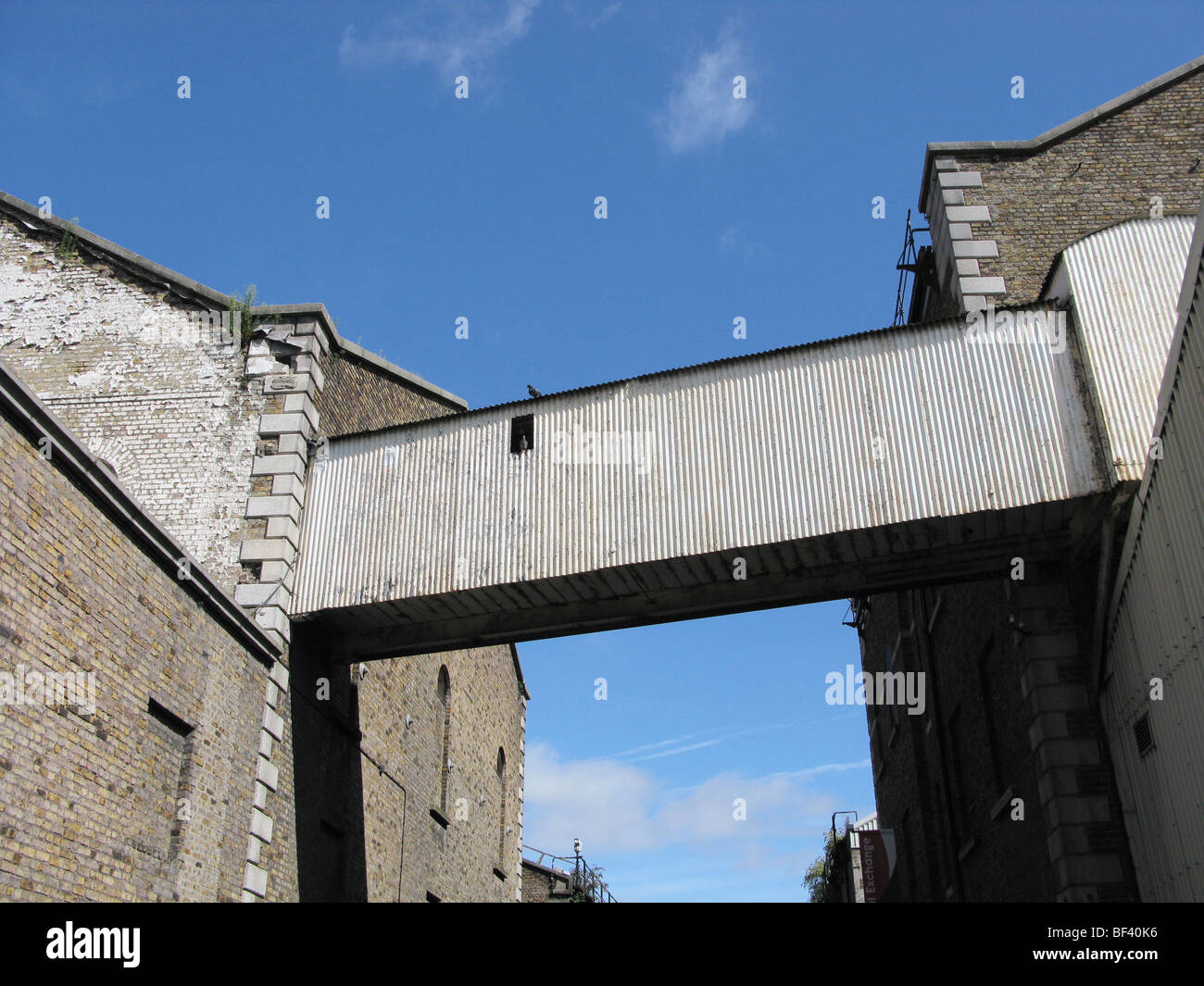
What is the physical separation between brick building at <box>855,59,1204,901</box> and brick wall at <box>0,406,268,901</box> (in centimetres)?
842

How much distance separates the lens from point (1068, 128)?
51.3ft

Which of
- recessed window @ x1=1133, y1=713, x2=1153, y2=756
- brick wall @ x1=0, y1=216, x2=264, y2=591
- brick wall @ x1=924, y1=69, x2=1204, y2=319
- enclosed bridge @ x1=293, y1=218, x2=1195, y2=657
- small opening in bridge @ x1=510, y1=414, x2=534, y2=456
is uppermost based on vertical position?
brick wall @ x1=924, y1=69, x2=1204, y2=319

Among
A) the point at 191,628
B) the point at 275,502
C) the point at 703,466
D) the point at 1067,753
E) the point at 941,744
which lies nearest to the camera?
the point at 191,628

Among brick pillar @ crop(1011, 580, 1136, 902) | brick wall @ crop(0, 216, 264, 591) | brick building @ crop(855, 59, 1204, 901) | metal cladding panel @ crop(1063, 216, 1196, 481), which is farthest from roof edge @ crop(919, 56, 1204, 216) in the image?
brick wall @ crop(0, 216, 264, 591)

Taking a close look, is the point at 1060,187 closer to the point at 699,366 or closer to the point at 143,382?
the point at 699,366

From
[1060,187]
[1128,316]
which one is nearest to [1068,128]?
[1060,187]

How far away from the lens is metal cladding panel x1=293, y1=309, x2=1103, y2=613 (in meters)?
11.6

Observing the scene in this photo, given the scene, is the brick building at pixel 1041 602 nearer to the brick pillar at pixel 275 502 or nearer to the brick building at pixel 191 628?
the brick pillar at pixel 275 502

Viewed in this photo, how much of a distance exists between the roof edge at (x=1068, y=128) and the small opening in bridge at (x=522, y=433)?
752 cm

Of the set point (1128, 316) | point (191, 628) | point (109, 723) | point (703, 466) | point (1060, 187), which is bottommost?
point (109, 723)

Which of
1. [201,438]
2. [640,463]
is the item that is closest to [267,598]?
[201,438]

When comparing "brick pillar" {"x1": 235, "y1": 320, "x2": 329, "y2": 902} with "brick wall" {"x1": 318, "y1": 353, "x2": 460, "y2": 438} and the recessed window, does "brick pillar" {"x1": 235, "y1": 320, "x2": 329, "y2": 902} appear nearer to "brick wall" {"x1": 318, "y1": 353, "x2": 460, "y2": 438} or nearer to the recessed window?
"brick wall" {"x1": 318, "y1": 353, "x2": 460, "y2": 438}

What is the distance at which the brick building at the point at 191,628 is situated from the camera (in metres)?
8.62

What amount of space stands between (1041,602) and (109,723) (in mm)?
9915
